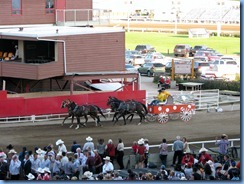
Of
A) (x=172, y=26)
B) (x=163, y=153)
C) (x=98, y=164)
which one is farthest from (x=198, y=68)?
(x=172, y=26)

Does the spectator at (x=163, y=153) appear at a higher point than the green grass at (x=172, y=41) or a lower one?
lower

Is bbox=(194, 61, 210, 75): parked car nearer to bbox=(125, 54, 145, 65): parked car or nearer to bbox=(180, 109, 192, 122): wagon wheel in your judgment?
bbox=(125, 54, 145, 65): parked car

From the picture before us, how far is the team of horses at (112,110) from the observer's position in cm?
3155

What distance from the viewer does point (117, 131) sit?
31281 mm

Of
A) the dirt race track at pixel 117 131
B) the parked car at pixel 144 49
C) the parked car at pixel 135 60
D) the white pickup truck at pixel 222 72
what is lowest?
the dirt race track at pixel 117 131

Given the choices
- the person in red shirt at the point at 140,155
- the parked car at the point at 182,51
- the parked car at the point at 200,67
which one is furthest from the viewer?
the parked car at the point at 182,51

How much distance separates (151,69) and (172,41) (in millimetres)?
31219

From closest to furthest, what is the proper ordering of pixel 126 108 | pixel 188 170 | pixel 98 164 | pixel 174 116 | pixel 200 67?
pixel 188 170 < pixel 98 164 < pixel 126 108 < pixel 174 116 < pixel 200 67

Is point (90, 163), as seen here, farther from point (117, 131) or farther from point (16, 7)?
point (16, 7)

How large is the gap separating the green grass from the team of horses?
123 ft

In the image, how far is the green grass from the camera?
7375 centimetres

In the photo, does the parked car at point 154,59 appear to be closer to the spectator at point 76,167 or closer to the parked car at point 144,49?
the parked car at point 144,49

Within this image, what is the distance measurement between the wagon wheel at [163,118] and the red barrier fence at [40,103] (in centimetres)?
341

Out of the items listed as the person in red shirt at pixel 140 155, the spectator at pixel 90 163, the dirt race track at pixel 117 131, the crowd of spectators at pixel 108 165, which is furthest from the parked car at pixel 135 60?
the spectator at pixel 90 163
